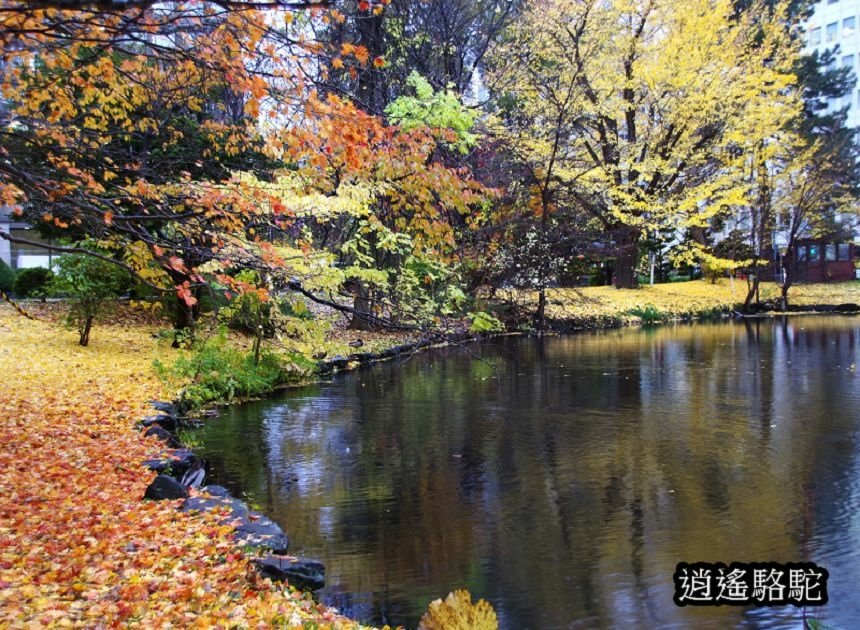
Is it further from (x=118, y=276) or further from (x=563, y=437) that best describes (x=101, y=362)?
(x=563, y=437)

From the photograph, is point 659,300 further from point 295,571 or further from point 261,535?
point 295,571

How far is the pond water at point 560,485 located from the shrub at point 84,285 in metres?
4.04

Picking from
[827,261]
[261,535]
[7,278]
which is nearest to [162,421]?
[261,535]

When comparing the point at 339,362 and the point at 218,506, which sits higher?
the point at 339,362

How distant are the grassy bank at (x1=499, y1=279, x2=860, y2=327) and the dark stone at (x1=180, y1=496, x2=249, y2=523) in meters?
17.5

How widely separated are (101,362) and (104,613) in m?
9.27

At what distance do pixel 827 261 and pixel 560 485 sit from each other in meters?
31.3

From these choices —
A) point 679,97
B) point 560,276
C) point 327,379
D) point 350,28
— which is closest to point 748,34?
point 679,97

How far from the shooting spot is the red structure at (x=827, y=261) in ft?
107

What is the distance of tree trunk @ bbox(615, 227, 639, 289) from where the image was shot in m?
26.1

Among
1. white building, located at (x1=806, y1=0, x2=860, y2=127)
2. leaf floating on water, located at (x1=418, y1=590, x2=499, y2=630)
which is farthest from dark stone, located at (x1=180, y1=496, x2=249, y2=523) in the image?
white building, located at (x1=806, y1=0, x2=860, y2=127)

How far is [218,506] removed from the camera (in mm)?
5449

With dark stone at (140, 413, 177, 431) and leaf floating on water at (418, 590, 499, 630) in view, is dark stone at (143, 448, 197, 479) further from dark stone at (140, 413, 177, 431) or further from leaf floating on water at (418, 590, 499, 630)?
leaf floating on water at (418, 590, 499, 630)

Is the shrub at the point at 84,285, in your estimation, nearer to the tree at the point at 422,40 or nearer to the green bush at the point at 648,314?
the tree at the point at 422,40
